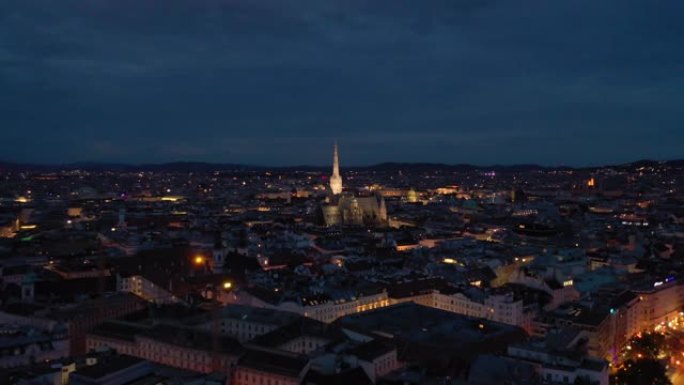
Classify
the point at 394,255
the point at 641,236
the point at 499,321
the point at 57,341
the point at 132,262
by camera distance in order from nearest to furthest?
1. the point at 57,341
2. the point at 499,321
3. the point at 132,262
4. the point at 394,255
5. the point at 641,236

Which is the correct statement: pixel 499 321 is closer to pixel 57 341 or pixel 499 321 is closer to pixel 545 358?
pixel 545 358

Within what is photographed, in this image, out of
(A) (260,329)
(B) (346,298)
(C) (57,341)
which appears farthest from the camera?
(B) (346,298)

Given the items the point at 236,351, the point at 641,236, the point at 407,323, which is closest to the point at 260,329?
the point at 236,351

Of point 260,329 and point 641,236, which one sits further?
point 641,236

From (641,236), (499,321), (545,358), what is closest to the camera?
(545,358)

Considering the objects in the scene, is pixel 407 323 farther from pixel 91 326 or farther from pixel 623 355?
pixel 91 326

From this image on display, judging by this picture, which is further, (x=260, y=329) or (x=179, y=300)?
(x=179, y=300)

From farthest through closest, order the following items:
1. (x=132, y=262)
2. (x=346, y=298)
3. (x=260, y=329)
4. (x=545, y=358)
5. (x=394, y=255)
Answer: (x=394, y=255) < (x=132, y=262) < (x=346, y=298) < (x=260, y=329) < (x=545, y=358)

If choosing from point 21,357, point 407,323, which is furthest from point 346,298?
point 21,357
